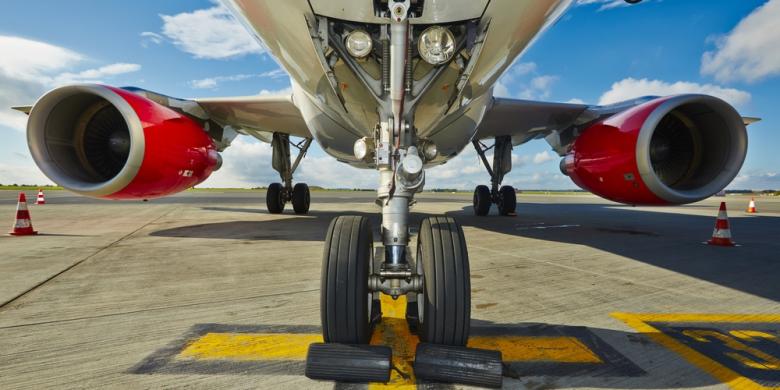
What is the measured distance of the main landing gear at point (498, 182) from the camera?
335 inches

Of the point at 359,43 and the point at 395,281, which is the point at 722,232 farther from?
the point at 359,43

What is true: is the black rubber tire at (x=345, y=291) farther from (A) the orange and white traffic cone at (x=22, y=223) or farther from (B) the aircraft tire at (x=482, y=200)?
(B) the aircraft tire at (x=482, y=200)

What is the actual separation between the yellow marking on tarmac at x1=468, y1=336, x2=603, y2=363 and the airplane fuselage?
135 cm

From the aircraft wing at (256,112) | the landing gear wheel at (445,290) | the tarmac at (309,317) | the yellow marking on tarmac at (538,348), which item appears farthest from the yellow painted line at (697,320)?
the aircraft wing at (256,112)

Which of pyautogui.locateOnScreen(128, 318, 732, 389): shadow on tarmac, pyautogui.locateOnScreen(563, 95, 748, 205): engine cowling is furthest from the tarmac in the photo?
pyautogui.locateOnScreen(563, 95, 748, 205): engine cowling

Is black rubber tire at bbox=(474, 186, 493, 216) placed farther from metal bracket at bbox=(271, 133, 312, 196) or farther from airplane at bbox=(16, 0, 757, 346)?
metal bracket at bbox=(271, 133, 312, 196)

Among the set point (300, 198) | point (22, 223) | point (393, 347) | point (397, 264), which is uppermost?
point (300, 198)

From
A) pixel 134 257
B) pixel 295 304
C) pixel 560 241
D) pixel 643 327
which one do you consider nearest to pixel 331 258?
pixel 295 304

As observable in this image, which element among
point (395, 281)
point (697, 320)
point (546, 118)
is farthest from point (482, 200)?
point (395, 281)

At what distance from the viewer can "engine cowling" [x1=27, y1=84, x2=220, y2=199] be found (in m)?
4.32

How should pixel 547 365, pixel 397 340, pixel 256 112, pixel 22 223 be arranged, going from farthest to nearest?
pixel 256 112, pixel 22 223, pixel 397 340, pixel 547 365

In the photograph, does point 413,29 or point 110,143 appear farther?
point 110,143

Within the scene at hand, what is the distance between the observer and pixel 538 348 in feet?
5.98

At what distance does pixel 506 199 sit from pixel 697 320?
712 centimetres
